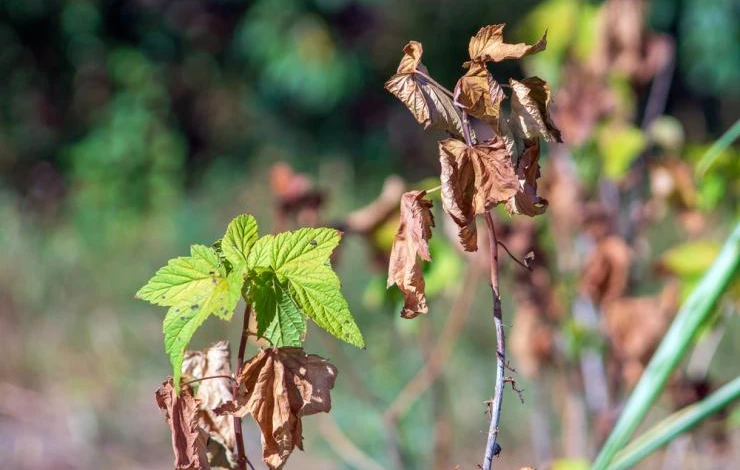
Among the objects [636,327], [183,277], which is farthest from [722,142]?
[183,277]

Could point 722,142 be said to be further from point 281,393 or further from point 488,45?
point 281,393

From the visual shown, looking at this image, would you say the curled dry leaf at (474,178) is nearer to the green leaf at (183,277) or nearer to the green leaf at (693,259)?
the green leaf at (183,277)

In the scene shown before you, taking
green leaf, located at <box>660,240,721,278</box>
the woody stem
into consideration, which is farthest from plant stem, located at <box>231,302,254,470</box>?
green leaf, located at <box>660,240,721,278</box>

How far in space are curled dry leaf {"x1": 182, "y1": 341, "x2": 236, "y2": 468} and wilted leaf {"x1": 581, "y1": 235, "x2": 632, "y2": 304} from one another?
3.55 feet

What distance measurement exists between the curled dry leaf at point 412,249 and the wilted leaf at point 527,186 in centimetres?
6

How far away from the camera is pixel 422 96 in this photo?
731mm

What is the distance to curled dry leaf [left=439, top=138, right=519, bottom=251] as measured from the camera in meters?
0.73

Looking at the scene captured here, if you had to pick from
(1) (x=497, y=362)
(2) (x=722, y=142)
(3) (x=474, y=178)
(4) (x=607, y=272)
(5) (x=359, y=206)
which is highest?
(5) (x=359, y=206)

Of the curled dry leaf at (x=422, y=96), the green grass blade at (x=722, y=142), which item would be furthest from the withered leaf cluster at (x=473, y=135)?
the green grass blade at (x=722, y=142)

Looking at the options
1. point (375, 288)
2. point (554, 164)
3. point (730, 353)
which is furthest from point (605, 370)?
point (730, 353)

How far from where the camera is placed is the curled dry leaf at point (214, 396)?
826mm

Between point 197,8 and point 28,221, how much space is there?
2.03m

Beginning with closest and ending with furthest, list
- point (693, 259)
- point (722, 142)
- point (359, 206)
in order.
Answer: point (722, 142)
point (693, 259)
point (359, 206)

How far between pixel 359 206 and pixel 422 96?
197 inches
